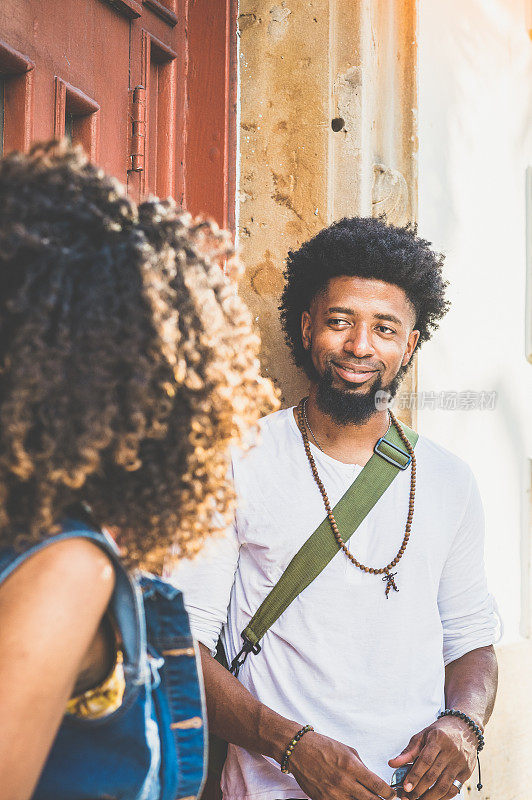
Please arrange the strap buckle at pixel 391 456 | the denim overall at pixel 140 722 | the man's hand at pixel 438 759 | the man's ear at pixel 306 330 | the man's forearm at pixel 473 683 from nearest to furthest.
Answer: the denim overall at pixel 140 722
the man's hand at pixel 438 759
the man's forearm at pixel 473 683
the strap buckle at pixel 391 456
the man's ear at pixel 306 330

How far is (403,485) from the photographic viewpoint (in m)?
2.38

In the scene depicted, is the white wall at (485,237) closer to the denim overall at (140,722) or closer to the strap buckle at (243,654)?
the strap buckle at (243,654)

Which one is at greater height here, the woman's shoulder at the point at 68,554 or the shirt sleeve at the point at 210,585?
the woman's shoulder at the point at 68,554

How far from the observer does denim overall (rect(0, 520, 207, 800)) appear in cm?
110

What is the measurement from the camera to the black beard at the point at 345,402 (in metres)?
2.39

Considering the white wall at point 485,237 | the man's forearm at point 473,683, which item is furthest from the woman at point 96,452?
the white wall at point 485,237

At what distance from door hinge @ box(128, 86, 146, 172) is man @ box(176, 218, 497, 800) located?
60cm

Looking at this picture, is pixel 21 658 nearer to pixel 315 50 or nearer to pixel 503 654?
pixel 315 50

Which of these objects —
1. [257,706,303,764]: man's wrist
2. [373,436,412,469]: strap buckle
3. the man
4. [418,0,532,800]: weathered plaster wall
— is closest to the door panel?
the man

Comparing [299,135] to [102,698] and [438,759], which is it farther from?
[102,698]

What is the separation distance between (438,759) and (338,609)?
44 centimetres

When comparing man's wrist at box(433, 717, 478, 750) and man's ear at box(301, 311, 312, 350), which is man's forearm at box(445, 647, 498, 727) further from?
man's ear at box(301, 311, 312, 350)

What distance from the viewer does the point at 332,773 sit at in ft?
6.40

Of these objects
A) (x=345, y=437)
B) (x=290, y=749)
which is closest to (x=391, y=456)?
(x=345, y=437)
